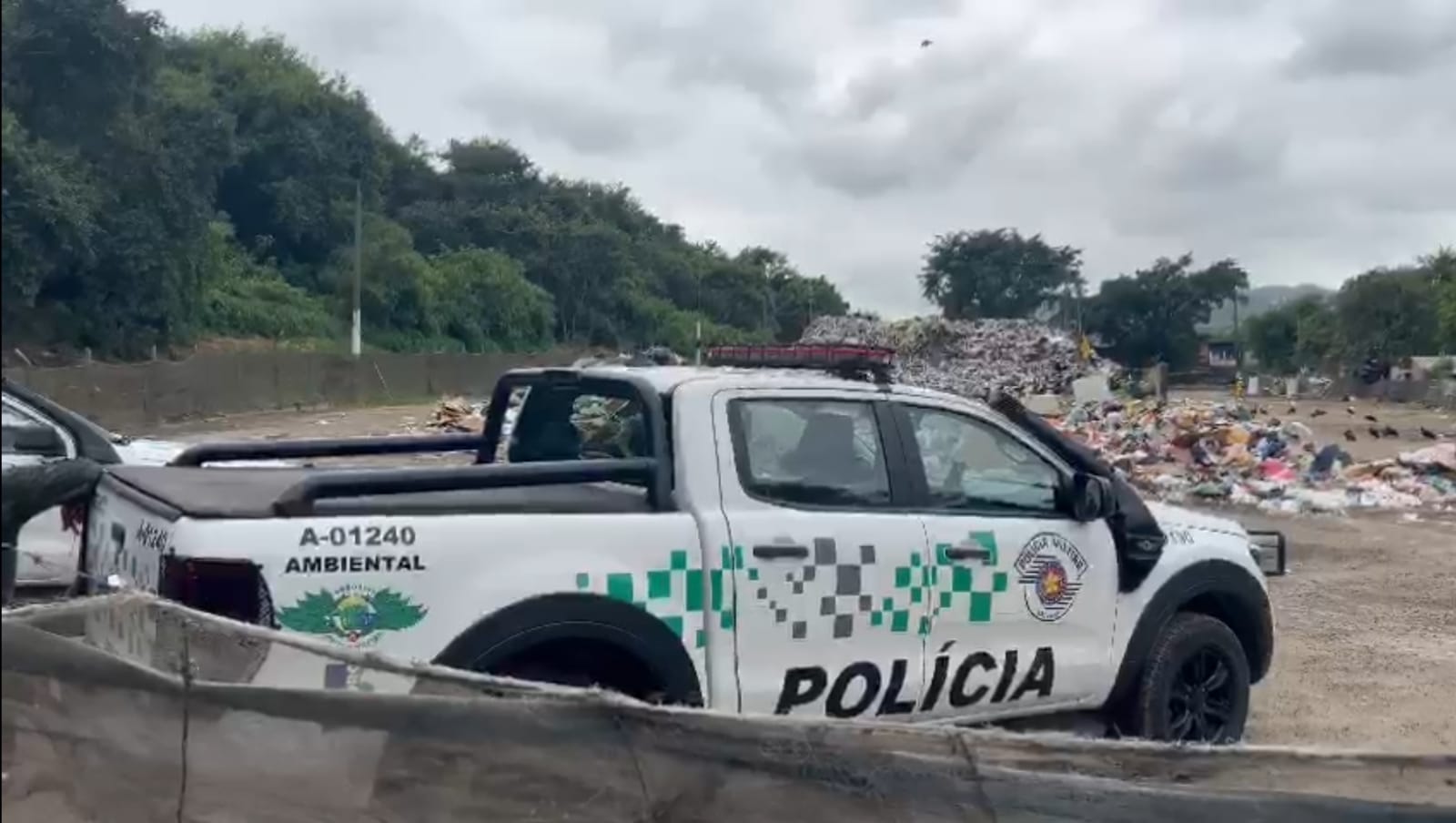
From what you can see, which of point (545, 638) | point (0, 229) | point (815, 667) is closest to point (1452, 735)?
point (815, 667)

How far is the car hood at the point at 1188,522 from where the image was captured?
6586 millimetres

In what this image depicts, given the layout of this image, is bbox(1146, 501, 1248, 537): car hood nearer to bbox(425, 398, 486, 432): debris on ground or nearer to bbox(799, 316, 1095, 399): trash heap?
bbox(425, 398, 486, 432): debris on ground

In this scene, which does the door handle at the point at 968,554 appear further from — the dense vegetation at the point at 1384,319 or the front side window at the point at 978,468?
the dense vegetation at the point at 1384,319

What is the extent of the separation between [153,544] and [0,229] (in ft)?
7.23

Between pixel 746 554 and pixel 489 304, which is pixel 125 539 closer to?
pixel 746 554

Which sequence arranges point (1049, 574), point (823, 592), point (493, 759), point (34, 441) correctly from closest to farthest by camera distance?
1. point (493, 759)
2. point (34, 441)
3. point (823, 592)
4. point (1049, 574)

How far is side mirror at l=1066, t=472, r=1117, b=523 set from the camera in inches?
236

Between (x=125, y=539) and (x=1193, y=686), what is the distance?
4.28m

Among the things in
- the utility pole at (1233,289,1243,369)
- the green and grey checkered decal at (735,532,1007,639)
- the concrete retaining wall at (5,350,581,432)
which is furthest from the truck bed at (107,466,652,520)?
the utility pole at (1233,289,1243,369)

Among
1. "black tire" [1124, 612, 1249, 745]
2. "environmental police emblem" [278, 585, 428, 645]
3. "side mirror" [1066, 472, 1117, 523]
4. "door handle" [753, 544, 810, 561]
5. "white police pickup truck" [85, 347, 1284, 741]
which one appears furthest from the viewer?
"black tire" [1124, 612, 1249, 745]

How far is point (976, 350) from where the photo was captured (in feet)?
142

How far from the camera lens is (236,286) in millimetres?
51875

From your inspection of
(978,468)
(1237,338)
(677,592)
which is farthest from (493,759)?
(1237,338)

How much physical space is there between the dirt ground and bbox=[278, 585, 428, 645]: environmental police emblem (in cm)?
279
